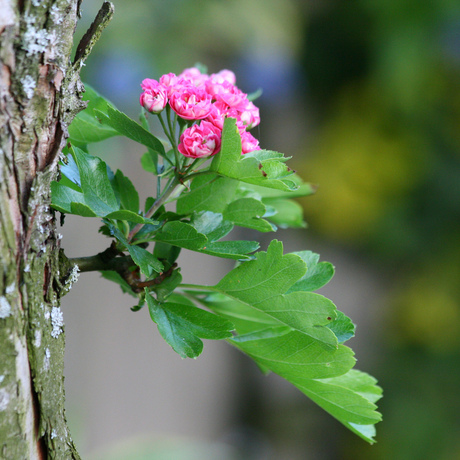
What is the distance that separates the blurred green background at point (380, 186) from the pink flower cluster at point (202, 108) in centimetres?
143

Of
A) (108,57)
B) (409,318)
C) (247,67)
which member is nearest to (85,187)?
(108,57)

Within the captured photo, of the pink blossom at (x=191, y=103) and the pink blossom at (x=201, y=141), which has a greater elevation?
the pink blossom at (x=191, y=103)

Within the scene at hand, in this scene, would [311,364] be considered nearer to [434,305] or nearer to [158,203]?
[158,203]

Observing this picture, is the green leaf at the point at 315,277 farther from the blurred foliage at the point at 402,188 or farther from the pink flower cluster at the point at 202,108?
the blurred foliage at the point at 402,188

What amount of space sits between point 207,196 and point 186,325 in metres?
0.08

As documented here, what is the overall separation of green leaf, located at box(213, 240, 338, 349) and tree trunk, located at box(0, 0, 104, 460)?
0.37ft

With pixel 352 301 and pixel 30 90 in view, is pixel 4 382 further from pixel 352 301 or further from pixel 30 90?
pixel 352 301

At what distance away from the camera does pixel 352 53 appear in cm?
214

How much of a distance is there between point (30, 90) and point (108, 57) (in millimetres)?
1051

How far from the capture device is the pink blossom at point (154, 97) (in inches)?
12.5

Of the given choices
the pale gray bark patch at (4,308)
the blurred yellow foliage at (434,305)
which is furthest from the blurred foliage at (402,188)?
the pale gray bark patch at (4,308)

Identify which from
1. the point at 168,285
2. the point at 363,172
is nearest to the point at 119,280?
the point at 168,285

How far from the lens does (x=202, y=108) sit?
31 cm

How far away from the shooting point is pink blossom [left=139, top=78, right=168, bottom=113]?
32 cm
